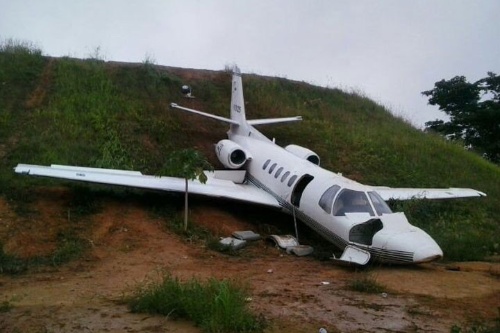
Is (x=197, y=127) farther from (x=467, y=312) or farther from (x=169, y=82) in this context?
(x=467, y=312)

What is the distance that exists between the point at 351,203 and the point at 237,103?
9.73 metres

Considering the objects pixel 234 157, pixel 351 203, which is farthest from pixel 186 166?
pixel 234 157

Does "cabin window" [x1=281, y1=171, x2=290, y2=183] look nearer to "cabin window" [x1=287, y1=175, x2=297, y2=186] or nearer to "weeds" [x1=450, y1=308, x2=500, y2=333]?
"cabin window" [x1=287, y1=175, x2=297, y2=186]

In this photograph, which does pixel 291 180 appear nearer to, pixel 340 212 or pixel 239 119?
pixel 340 212

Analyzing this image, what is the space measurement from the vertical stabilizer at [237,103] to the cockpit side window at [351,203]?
8.30m

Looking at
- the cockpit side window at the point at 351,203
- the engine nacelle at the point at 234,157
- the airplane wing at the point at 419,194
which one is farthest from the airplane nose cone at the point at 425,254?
the engine nacelle at the point at 234,157

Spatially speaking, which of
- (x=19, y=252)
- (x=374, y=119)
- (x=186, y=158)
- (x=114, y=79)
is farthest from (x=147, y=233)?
(x=374, y=119)

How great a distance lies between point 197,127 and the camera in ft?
74.3

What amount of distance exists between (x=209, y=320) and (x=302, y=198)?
7.74m

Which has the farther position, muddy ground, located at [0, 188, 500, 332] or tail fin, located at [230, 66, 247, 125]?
tail fin, located at [230, 66, 247, 125]

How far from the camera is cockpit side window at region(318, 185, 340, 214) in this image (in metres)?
12.8

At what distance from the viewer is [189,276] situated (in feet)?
31.9

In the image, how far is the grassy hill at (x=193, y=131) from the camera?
16.8m

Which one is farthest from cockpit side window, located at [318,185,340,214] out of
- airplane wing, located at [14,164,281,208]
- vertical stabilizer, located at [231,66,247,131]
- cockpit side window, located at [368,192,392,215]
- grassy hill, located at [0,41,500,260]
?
vertical stabilizer, located at [231,66,247,131]
